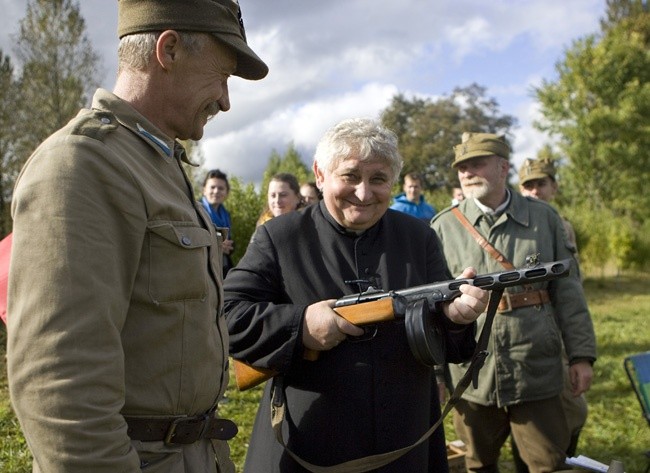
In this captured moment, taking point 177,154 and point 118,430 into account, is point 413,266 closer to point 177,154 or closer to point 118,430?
point 177,154

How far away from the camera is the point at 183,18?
1.76 metres

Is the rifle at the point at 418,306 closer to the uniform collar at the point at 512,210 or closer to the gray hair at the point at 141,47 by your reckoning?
the gray hair at the point at 141,47

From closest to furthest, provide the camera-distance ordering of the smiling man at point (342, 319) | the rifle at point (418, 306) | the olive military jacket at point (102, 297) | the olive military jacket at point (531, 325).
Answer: the olive military jacket at point (102, 297) < the rifle at point (418, 306) < the smiling man at point (342, 319) < the olive military jacket at point (531, 325)

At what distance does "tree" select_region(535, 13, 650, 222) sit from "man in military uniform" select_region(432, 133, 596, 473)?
2576 cm

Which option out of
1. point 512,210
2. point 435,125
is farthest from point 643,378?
point 435,125

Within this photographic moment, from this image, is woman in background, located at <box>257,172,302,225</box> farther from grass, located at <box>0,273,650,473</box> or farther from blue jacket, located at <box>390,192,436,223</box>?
blue jacket, located at <box>390,192,436,223</box>

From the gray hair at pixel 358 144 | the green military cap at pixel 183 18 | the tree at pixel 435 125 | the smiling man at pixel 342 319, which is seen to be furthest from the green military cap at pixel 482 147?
the tree at pixel 435 125

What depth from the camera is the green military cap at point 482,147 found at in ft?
13.6

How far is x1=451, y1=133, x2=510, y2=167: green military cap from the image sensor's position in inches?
163

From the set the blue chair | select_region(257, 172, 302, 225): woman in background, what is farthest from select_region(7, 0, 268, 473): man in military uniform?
select_region(257, 172, 302, 225): woman in background

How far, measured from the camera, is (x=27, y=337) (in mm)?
1348

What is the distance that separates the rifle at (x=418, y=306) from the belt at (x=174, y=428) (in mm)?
643

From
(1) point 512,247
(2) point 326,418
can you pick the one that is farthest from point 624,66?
(2) point 326,418

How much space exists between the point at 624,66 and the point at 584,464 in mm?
29672
